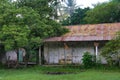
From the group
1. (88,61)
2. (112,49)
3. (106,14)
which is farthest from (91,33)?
(106,14)

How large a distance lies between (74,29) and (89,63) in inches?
189

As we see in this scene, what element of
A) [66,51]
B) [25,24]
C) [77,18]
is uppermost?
[77,18]

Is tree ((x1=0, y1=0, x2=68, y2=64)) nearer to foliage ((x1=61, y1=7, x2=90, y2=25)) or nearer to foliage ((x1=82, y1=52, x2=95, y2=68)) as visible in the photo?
foliage ((x1=82, y1=52, x2=95, y2=68))

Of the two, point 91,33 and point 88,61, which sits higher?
point 91,33

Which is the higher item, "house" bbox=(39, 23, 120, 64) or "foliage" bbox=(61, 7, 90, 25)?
"foliage" bbox=(61, 7, 90, 25)

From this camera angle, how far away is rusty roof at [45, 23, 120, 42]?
25234mm

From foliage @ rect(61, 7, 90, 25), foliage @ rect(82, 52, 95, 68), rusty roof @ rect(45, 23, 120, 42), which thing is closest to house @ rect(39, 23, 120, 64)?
rusty roof @ rect(45, 23, 120, 42)

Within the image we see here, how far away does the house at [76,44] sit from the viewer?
25.5 meters

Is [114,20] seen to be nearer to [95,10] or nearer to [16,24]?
[95,10]

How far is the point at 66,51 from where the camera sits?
2748 centimetres

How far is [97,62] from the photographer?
82.1 ft

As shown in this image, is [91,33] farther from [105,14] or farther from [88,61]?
[105,14]

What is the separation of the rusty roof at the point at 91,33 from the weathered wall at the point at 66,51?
2.89 ft

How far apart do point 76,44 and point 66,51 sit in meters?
1.15
